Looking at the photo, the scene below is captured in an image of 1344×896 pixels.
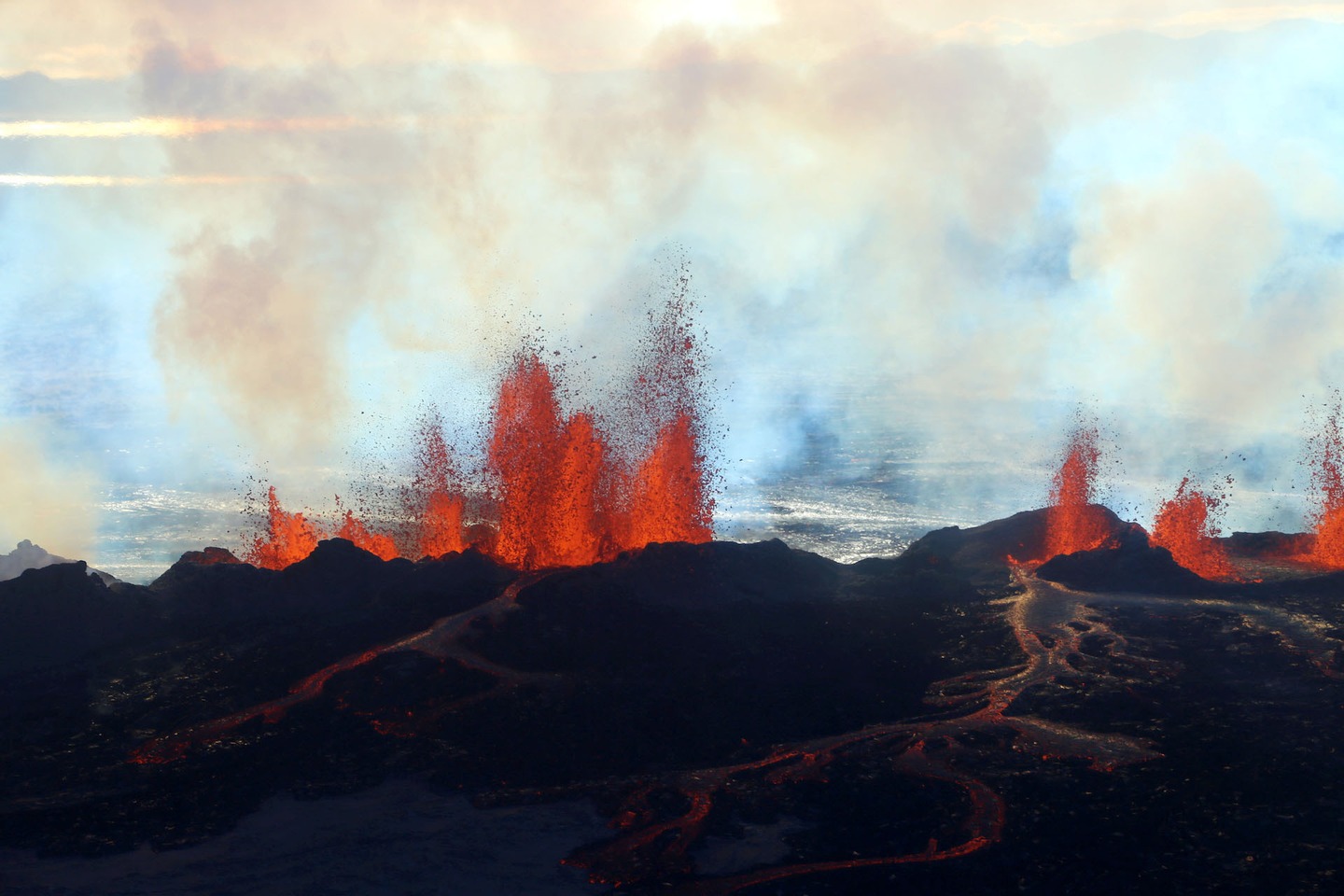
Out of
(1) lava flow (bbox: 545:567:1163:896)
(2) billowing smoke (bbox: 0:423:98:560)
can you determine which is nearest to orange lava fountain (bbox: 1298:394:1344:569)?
(1) lava flow (bbox: 545:567:1163:896)

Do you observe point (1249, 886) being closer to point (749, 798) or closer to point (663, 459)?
point (749, 798)

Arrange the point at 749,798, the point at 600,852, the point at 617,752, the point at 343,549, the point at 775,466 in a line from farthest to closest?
the point at 775,466, the point at 343,549, the point at 617,752, the point at 749,798, the point at 600,852

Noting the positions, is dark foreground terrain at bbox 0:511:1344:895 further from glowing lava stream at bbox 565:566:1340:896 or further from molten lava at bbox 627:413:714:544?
molten lava at bbox 627:413:714:544

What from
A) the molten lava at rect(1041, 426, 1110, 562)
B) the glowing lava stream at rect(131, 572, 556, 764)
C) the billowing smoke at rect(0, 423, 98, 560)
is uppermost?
the billowing smoke at rect(0, 423, 98, 560)

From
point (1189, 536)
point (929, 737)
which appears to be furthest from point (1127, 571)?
point (929, 737)

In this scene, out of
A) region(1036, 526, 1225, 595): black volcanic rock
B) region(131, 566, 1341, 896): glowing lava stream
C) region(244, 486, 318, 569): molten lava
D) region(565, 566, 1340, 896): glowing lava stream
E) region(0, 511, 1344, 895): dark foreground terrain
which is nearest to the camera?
region(0, 511, 1344, 895): dark foreground terrain

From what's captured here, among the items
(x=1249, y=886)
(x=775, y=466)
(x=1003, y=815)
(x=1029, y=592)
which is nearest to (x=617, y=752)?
(x=1003, y=815)

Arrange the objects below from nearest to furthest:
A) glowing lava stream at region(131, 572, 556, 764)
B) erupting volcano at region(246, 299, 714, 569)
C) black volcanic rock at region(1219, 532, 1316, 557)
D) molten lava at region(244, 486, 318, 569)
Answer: glowing lava stream at region(131, 572, 556, 764) < erupting volcano at region(246, 299, 714, 569) < black volcanic rock at region(1219, 532, 1316, 557) < molten lava at region(244, 486, 318, 569)
